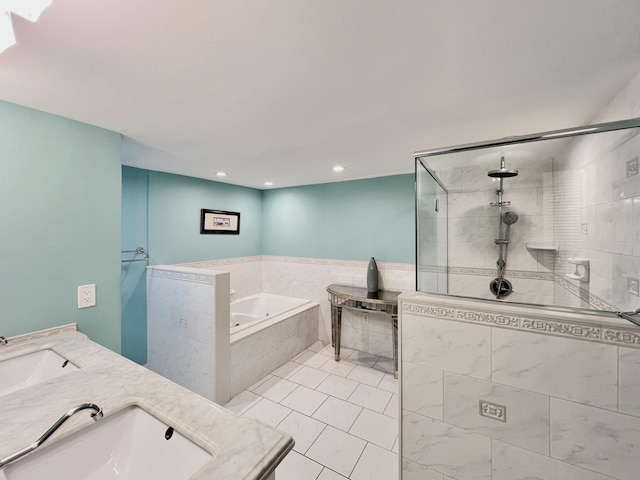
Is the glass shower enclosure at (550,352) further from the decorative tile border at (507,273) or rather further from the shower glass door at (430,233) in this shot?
the decorative tile border at (507,273)

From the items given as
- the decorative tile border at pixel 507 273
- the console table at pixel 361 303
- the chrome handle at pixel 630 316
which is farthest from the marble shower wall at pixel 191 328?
the chrome handle at pixel 630 316

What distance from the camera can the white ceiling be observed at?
2.68 feet

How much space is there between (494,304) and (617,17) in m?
1.10

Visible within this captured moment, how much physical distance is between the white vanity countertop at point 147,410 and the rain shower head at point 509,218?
2.51 metres

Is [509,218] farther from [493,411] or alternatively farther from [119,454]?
[119,454]

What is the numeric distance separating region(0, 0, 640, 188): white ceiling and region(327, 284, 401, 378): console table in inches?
64.9

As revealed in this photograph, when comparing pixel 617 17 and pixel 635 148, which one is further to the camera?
pixel 635 148

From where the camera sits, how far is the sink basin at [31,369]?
3.94 feet

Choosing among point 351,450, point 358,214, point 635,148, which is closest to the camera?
point 635,148

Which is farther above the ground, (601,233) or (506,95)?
(506,95)

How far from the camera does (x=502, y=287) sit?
2334 mm

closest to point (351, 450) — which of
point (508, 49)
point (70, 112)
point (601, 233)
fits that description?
point (601, 233)

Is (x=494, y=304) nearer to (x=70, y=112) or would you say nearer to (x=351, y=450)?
(x=351, y=450)

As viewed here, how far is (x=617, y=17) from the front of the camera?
82cm
